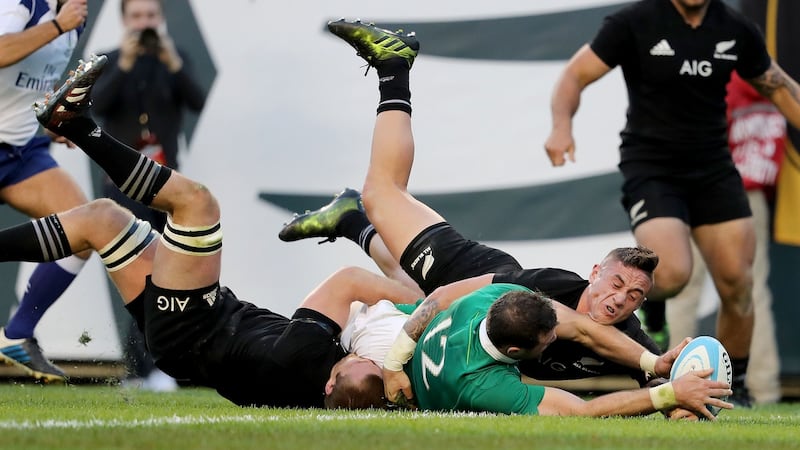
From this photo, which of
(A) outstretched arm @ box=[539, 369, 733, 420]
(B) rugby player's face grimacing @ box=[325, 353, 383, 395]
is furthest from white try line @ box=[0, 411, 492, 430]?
(A) outstretched arm @ box=[539, 369, 733, 420]

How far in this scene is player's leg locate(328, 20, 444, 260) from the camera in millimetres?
7586

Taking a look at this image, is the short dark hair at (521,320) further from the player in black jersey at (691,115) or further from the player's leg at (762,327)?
the player's leg at (762,327)

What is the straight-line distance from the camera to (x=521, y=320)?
5.92 metres

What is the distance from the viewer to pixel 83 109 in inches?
262

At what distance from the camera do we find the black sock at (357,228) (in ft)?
27.7

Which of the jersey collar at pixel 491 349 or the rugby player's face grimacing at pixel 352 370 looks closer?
the jersey collar at pixel 491 349

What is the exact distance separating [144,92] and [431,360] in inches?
184

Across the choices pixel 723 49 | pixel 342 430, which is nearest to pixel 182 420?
pixel 342 430

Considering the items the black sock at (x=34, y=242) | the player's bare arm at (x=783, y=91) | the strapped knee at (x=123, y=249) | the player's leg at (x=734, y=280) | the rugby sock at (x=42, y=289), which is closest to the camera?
the black sock at (x=34, y=242)

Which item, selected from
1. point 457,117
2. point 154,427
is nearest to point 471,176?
point 457,117

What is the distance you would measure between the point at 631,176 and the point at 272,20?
125 inches

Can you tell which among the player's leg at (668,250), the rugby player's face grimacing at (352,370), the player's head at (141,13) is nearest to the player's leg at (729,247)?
the player's leg at (668,250)

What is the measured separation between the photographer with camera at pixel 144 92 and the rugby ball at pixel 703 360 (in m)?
5.05

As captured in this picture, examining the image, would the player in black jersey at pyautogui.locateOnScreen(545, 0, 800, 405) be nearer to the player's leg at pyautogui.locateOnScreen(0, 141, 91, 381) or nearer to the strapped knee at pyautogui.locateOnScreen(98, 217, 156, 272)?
the strapped knee at pyautogui.locateOnScreen(98, 217, 156, 272)
